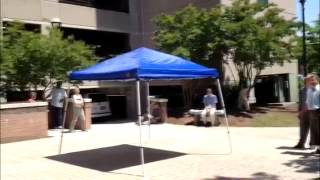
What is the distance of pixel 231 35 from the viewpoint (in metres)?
21.2

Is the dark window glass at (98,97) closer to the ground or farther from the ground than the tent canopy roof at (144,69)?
closer to the ground

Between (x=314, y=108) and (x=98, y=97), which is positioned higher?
(x=98, y=97)

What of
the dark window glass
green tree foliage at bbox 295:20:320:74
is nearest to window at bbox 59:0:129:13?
the dark window glass

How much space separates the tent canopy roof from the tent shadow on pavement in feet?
5.75

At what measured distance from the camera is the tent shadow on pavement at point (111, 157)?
1067 centimetres

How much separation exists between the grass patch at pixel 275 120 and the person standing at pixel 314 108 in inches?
292

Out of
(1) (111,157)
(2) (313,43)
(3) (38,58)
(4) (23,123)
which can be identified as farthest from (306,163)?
(2) (313,43)

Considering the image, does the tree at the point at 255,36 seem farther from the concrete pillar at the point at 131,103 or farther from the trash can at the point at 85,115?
the trash can at the point at 85,115

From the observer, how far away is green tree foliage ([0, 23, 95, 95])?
17369 millimetres

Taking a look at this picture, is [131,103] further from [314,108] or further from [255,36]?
[314,108]

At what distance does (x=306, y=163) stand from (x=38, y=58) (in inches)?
416

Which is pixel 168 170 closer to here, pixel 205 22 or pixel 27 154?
pixel 27 154

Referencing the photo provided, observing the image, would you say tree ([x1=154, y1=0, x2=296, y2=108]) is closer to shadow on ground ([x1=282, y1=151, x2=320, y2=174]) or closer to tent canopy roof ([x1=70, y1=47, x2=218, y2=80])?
tent canopy roof ([x1=70, y1=47, x2=218, y2=80])

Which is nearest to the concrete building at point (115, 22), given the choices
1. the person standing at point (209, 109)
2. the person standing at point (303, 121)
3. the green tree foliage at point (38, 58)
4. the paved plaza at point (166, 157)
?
the green tree foliage at point (38, 58)
